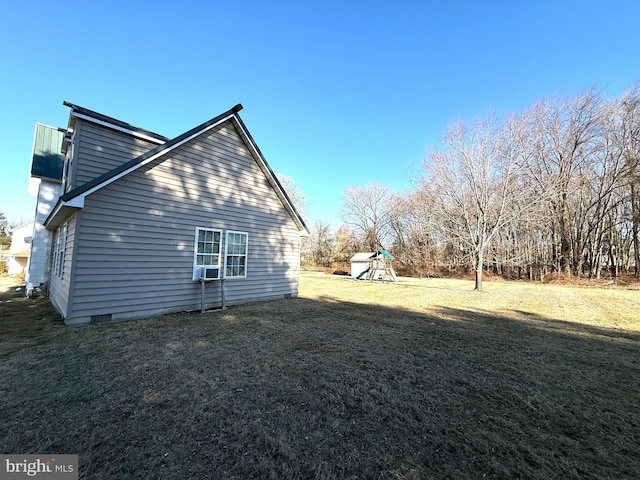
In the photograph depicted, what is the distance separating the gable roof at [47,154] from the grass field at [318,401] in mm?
8716

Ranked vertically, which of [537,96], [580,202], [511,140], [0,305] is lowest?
[0,305]

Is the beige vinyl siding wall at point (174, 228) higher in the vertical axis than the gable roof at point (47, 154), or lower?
lower

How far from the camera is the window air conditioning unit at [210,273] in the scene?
289 inches

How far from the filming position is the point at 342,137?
2253cm

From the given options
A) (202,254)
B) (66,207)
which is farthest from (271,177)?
(66,207)

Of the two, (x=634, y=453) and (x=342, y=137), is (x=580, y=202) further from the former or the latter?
(x=634, y=453)

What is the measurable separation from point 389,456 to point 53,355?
4.95m

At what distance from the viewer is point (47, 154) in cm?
1175

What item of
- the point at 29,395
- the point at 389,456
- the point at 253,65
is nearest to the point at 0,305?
the point at 29,395

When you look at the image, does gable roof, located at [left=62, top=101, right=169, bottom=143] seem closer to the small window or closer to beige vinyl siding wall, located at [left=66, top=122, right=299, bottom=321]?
beige vinyl siding wall, located at [left=66, top=122, right=299, bottom=321]

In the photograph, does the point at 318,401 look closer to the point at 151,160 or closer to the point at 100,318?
the point at 100,318

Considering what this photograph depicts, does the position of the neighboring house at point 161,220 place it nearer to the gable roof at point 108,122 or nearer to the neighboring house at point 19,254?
the gable roof at point 108,122

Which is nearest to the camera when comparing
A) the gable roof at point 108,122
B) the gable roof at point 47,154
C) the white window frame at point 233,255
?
the gable roof at point 108,122

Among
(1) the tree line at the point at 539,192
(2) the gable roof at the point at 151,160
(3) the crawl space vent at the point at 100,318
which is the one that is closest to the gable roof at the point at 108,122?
(2) the gable roof at the point at 151,160
